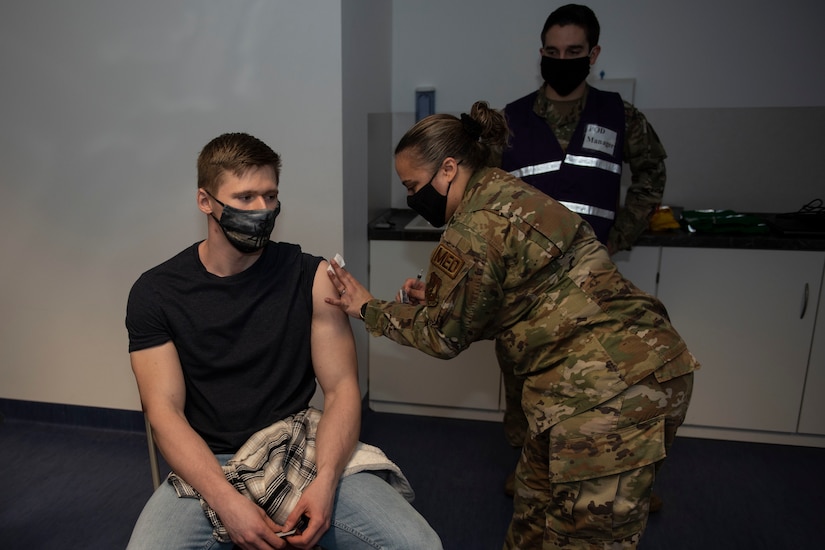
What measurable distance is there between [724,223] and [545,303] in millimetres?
1547

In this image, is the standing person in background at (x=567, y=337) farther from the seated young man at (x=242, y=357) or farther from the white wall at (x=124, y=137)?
the white wall at (x=124, y=137)

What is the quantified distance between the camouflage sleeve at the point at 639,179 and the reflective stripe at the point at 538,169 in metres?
0.30

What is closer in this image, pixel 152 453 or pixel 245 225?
pixel 245 225

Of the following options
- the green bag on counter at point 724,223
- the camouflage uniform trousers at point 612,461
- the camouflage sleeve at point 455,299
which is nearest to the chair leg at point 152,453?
the camouflage sleeve at point 455,299

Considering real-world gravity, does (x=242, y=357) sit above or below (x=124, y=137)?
below

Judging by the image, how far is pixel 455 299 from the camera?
1.54 metres

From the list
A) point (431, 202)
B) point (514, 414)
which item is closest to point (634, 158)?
point (514, 414)

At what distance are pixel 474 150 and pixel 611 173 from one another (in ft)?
2.88

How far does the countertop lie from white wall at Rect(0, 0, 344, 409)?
0.34m

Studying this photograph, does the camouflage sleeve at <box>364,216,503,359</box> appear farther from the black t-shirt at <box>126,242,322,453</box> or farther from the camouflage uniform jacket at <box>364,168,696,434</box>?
the black t-shirt at <box>126,242,322,453</box>

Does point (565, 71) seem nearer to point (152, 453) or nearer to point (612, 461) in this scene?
point (612, 461)

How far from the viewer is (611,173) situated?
93.7 inches

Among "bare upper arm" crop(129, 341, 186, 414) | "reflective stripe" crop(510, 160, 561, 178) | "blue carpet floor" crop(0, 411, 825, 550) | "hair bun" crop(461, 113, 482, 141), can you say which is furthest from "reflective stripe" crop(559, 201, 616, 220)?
"bare upper arm" crop(129, 341, 186, 414)

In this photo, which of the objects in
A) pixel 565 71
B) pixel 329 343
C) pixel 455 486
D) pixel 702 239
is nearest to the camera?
pixel 329 343
